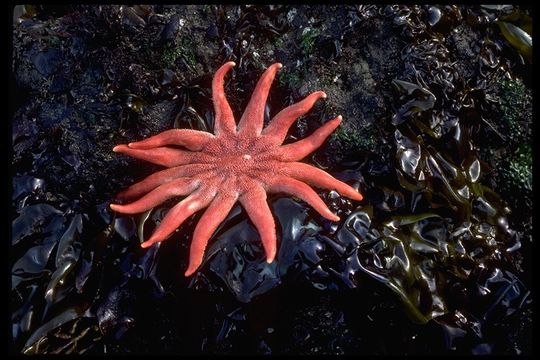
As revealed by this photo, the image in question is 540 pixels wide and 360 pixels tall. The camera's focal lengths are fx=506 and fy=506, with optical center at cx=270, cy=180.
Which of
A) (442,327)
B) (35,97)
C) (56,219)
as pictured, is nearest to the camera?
(442,327)

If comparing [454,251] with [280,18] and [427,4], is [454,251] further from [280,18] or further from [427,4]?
[280,18]

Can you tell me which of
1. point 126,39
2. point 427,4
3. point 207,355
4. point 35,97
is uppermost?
point 427,4

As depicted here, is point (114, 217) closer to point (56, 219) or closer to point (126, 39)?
point (56, 219)

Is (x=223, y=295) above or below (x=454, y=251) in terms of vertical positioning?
below

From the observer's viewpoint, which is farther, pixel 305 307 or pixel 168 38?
pixel 168 38

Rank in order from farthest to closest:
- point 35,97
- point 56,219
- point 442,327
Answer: point 35,97 < point 56,219 < point 442,327

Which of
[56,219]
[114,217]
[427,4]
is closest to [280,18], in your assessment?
[427,4]

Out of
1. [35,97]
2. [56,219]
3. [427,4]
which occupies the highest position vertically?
[427,4]

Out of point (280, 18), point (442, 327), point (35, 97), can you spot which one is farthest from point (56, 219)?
point (442, 327)

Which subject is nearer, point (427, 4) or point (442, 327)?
point (442, 327)
